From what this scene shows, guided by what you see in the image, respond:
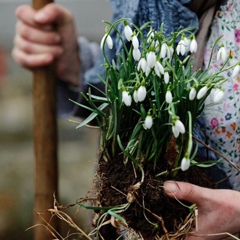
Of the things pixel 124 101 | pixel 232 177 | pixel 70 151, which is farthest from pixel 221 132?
pixel 70 151

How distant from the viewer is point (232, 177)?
1876mm

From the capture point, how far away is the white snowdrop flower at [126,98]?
153 centimetres

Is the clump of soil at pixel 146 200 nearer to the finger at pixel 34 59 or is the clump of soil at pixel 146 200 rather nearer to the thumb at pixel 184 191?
the thumb at pixel 184 191

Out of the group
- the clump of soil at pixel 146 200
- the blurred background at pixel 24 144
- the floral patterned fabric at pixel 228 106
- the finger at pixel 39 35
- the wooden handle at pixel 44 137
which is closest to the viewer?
the clump of soil at pixel 146 200

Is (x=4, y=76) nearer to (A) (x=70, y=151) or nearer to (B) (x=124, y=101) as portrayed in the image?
(A) (x=70, y=151)

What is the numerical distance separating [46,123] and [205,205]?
715mm

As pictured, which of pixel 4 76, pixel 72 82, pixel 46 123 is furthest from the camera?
pixel 4 76

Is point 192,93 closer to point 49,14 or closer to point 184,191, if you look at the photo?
point 184,191

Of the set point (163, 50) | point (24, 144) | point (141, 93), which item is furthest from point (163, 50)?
point (24, 144)

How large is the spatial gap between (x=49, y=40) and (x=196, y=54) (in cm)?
59

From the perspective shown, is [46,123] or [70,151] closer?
[46,123]

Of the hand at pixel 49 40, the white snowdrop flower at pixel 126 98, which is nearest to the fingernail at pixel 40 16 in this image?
the hand at pixel 49 40

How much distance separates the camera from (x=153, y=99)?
62.9 inches

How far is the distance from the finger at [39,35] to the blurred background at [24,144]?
4.46 feet
